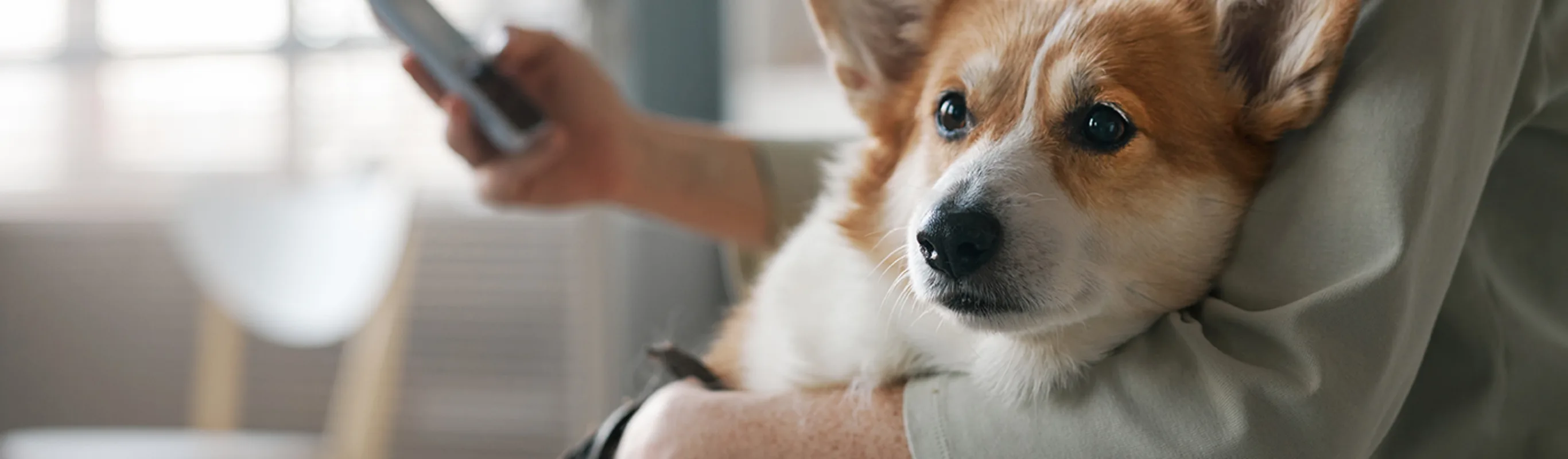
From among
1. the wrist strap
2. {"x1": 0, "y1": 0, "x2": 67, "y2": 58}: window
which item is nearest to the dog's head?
the wrist strap

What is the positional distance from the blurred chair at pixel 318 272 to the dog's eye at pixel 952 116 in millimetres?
1505

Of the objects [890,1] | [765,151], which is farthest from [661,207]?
[890,1]

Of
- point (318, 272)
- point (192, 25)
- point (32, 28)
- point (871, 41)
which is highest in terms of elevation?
point (32, 28)

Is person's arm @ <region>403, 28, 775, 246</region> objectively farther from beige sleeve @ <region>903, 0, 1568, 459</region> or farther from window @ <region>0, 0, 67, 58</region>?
window @ <region>0, 0, 67, 58</region>

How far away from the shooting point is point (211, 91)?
A: 278 cm

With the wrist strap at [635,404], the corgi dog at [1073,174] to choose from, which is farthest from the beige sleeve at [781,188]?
the corgi dog at [1073,174]

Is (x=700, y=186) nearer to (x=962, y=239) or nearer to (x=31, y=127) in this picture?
(x=962, y=239)

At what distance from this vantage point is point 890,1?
100cm

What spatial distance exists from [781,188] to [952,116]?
2.14ft

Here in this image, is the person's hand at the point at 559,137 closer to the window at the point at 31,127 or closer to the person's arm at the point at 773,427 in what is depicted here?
the person's arm at the point at 773,427

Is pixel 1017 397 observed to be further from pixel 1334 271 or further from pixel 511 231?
pixel 511 231

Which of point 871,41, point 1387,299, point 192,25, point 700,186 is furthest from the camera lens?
point 192,25

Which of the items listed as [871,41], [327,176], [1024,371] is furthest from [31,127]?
[1024,371]

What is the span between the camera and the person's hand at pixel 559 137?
4.46 ft
